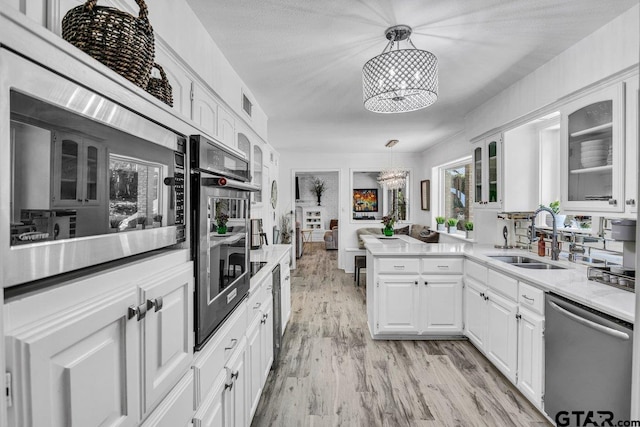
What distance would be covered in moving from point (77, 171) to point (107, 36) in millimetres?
470

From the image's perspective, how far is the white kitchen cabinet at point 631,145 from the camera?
1.88m

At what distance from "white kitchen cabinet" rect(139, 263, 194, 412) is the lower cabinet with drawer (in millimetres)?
2525

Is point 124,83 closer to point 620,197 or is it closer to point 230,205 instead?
point 230,205

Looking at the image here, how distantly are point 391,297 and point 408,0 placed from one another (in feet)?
8.13

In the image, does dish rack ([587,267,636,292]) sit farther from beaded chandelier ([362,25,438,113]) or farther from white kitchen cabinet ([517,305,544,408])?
beaded chandelier ([362,25,438,113])

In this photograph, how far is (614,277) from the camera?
198cm

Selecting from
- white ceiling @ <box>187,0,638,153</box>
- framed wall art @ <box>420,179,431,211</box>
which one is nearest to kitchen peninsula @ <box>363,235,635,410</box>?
white ceiling @ <box>187,0,638,153</box>

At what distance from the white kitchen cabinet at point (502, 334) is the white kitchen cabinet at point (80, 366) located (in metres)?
2.49

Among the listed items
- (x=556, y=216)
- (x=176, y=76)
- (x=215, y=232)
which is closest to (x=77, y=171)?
(x=215, y=232)

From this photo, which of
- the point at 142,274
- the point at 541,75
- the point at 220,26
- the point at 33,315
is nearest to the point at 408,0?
the point at 220,26

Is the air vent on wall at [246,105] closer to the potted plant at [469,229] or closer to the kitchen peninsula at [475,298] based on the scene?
the kitchen peninsula at [475,298]

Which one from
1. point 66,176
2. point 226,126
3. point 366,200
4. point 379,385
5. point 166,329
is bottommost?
point 379,385

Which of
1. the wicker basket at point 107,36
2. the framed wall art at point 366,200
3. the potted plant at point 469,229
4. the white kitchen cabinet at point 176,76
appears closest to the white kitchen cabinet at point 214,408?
the wicker basket at point 107,36

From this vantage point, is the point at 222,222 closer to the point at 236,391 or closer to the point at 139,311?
the point at 139,311
